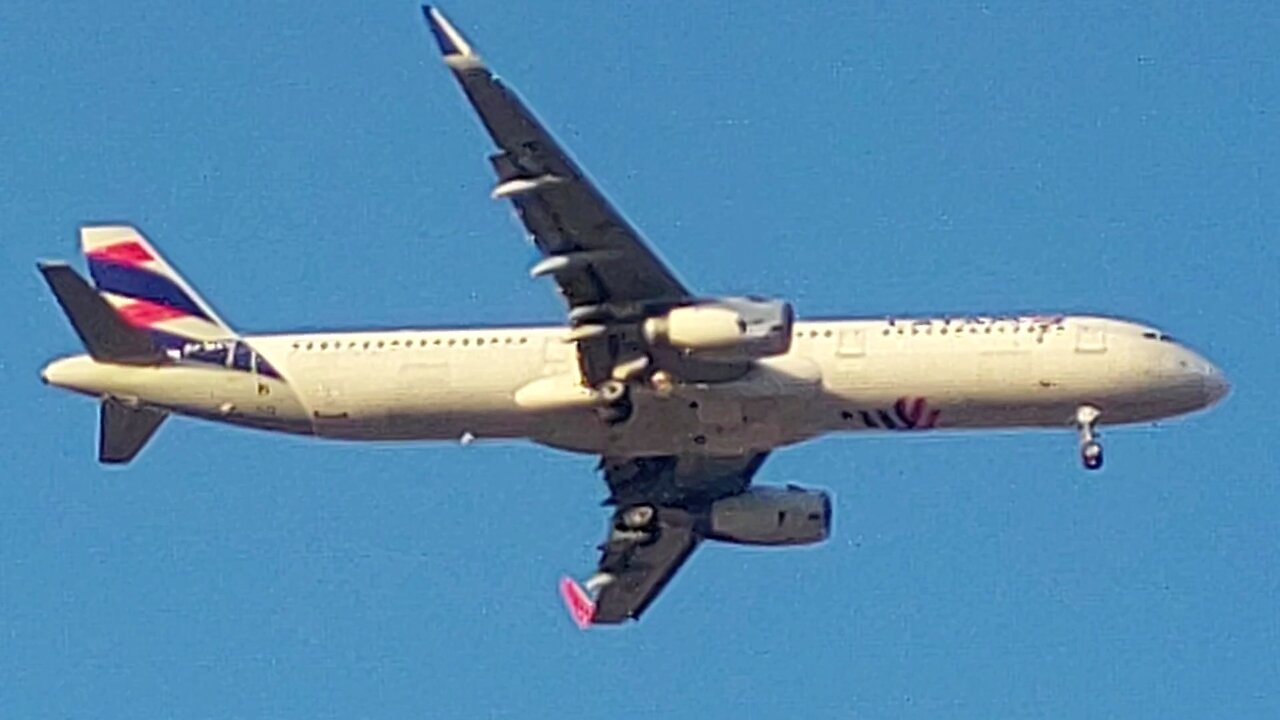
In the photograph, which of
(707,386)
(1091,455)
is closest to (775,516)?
(707,386)

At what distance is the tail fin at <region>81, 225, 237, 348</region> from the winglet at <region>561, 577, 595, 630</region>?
15348 millimetres

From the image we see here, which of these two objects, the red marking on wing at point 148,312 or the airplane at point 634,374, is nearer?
the airplane at point 634,374

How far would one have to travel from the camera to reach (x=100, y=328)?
9406 centimetres

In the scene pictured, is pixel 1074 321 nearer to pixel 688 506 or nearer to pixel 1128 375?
pixel 1128 375

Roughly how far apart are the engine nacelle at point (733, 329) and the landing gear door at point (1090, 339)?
29.2 feet

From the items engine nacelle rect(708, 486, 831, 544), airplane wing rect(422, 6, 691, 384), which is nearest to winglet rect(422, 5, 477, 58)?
airplane wing rect(422, 6, 691, 384)

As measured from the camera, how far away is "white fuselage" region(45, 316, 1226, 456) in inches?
3647

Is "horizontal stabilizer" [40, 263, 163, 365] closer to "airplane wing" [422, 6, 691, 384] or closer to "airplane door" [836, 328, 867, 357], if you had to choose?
"airplane wing" [422, 6, 691, 384]

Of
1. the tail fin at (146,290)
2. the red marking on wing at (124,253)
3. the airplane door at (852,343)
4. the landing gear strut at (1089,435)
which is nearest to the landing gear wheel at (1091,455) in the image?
the landing gear strut at (1089,435)

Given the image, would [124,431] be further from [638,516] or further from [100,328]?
[638,516]

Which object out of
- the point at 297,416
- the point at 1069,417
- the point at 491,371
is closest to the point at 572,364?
the point at 491,371

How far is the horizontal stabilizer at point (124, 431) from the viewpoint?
95.8 meters

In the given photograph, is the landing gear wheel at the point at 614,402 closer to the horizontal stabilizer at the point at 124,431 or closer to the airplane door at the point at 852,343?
the airplane door at the point at 852,343

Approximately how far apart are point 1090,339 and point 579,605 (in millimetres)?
21000
